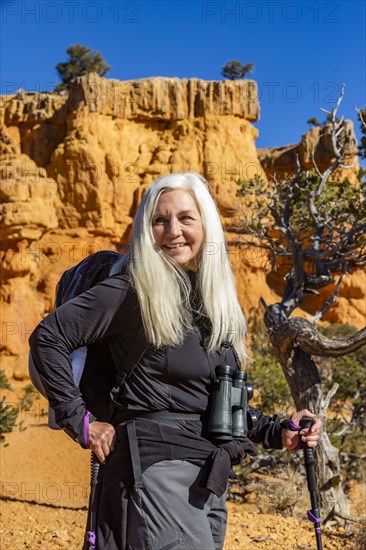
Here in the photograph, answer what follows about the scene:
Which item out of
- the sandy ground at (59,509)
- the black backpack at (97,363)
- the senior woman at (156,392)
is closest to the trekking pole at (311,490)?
the senior woman at (156,392)

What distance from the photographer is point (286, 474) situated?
364 inches

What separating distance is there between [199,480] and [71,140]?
21.4 meters

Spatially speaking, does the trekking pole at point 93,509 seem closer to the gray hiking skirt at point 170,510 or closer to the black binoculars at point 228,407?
the gray hiking skirt at point 170,510

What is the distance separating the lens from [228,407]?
2115 millimetres

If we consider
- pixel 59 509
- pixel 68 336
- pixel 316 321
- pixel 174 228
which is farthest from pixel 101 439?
pixel 316 321

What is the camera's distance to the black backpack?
2.14 meters

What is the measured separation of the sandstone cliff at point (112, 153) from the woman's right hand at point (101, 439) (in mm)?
18924

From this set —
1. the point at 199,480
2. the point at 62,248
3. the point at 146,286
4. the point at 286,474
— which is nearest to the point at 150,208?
the point at 146,286

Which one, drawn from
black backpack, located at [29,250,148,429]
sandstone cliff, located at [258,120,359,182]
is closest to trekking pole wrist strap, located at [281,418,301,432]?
black backpack, located at [29,250,148,429]

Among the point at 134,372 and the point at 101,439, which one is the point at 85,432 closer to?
the point at 101,439

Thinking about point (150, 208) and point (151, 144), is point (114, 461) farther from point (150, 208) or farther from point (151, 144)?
point (151, 144)

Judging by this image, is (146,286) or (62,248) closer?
(146,286)

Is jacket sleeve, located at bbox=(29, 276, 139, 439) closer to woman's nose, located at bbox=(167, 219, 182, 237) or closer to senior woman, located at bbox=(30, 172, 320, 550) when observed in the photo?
senior woman, located at bbox=(30, 172, 320, 550)

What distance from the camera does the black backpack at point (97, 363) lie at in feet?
7.02
